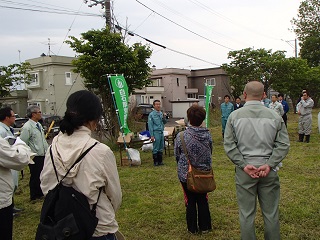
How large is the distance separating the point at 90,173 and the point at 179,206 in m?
3.24

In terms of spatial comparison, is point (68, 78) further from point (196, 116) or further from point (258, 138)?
point (258, 138)

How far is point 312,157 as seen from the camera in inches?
303

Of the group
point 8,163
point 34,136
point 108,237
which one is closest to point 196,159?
point 108,237

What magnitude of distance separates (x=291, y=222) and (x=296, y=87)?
24804mm

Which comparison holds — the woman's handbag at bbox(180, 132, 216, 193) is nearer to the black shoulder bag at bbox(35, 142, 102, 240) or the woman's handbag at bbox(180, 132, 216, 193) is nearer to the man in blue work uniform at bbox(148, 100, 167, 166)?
the black shoulder bag at bbox(35, 142, 102, 240)

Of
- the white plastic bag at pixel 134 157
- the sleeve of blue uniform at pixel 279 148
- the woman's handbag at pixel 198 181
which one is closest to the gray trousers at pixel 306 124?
the white plastic bag at pixel 134 157

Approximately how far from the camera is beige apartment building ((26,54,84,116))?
26.9 meters

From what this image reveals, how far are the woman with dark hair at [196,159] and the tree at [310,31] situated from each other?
34.2 m

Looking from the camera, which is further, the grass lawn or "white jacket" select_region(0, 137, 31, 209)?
the grass lawn

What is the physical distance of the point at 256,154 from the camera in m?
2.85

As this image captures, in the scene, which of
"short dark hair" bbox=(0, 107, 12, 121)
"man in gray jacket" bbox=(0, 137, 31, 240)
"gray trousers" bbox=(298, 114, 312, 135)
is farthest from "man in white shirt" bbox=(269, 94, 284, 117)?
"man in gray jacket" bbox=(0, 137, 31, 240)

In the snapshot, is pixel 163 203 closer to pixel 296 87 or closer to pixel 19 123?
pixel 19 123

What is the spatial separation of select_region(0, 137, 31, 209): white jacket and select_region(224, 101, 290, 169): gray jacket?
1.87 metres

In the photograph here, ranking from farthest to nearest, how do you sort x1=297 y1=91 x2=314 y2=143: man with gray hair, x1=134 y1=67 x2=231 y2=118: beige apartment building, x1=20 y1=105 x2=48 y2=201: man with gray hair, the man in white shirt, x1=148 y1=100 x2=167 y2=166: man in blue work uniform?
x1=134 y1=67 x2=231 y2=118: beige apartment building, the man in white shirt, x1=297 y1=91 x2=314 y2=143: man with gray hair, x1=148 y1=100 x2=167 y2=166: man in blue work uniform, x1=20 y1=105 x2=48 y2=201: man with gray hair
